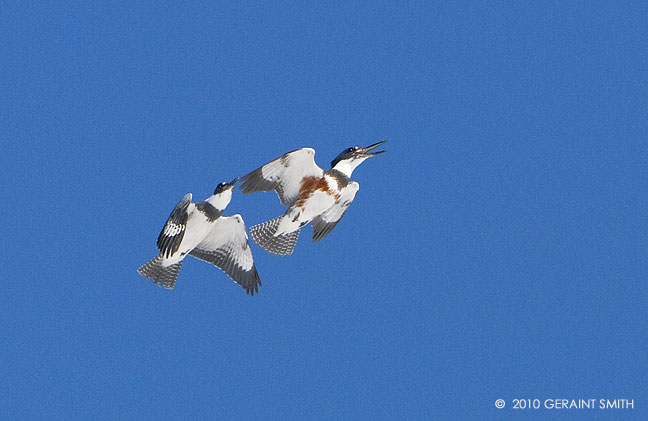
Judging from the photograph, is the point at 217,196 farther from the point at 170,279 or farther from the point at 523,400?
the point at 523,400

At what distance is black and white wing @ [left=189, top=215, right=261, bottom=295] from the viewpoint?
1528cm

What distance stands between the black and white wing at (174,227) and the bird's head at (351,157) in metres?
2.14

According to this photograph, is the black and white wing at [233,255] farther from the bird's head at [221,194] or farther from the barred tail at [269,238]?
the bird's head at [221,194]

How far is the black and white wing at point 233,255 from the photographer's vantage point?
1528 cm

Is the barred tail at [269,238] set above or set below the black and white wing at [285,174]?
below

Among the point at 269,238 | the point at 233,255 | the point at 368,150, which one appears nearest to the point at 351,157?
the point at 368,150

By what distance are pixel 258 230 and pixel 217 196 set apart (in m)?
0.94

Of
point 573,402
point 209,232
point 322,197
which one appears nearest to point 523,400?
point 573,402

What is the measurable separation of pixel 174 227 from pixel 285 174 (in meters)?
1.70

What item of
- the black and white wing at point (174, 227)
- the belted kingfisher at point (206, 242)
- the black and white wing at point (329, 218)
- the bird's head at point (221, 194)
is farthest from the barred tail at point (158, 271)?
the black and white wing at point (329, 218)

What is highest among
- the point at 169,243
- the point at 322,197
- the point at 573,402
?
the point at 322,197

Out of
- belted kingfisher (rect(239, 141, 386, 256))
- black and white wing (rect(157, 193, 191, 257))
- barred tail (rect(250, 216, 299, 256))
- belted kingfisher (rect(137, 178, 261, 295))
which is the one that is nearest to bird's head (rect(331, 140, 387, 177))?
belted kingfisher (rect(239, 141, 386, 256))

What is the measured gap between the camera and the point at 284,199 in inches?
589

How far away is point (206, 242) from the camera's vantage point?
15305 mm
